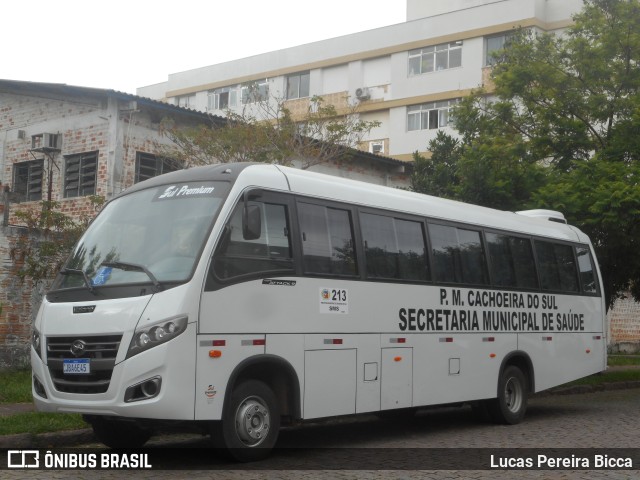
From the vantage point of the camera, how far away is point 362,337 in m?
10.5

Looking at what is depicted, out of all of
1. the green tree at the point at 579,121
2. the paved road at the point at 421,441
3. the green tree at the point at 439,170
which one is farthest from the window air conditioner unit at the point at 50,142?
the paved road at the point at 421,441

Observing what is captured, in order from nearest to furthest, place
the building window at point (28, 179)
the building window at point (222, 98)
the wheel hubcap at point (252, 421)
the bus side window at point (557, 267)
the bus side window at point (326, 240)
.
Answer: the wheel hubcap at point (252, 421) < the bus side window at point (326, 240) < the bus side window at point (557, 267) < the building window at point (28, 179) < the building window at point (222, 98)

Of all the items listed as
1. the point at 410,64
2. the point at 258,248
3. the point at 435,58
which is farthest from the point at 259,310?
the point at 410,64

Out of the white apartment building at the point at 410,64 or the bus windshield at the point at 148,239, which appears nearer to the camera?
the bus windshield at the point at 148,239

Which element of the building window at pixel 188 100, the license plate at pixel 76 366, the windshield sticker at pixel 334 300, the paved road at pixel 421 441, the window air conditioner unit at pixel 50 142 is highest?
the building window at pixel 188 100

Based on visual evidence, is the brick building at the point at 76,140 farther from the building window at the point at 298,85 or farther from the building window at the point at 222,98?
the building window at the point at 222,98

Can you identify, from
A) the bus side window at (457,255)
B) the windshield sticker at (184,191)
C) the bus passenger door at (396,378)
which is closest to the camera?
the windshield sticker at (184,191)

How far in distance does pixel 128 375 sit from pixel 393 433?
4821mm

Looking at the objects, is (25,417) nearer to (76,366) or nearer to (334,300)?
(76,366)

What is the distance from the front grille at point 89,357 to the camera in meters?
8.48

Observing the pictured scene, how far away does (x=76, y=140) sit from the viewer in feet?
69.5

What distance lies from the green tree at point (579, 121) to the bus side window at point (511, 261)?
313 centimetres

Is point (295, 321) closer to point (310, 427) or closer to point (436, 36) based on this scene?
point (310, 427)

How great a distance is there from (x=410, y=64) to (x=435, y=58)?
52.5 inches
